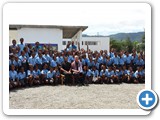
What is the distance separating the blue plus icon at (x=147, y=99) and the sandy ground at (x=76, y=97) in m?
0.18

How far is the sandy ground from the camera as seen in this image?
4453 millimetres

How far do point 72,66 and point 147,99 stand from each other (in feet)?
9.36

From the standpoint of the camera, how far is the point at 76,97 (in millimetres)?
5066

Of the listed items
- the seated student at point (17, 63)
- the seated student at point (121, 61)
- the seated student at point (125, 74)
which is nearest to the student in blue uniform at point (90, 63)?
the seated student at point (121, 61)

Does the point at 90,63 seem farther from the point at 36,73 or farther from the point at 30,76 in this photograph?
the point at 30,76

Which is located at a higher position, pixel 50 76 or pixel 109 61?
pixel 109 61

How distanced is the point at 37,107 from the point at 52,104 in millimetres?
311

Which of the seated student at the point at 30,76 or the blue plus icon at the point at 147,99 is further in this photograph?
the seated student at the point at 30,76

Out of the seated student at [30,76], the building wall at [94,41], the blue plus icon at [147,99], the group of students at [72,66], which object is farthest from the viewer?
the building wall at [94,41]

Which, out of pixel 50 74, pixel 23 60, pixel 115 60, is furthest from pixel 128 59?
pixel 23 60

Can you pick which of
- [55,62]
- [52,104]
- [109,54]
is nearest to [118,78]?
[109,54]

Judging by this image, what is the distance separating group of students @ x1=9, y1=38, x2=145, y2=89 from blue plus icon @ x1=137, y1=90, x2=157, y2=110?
202cm

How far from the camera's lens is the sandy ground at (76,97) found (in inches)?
175

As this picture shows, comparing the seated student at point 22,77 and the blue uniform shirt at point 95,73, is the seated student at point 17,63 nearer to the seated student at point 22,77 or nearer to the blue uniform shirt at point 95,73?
the seated student at point 22,77
